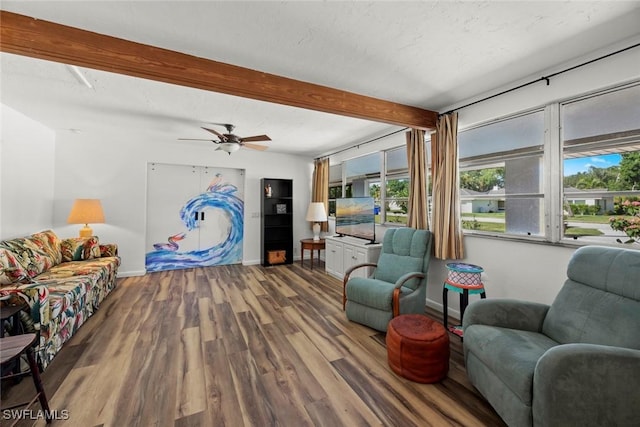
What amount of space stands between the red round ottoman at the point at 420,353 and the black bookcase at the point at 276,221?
382cm

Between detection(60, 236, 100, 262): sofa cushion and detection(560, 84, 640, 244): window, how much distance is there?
18.6ft

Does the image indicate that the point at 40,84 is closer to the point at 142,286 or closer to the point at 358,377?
the point at 142,286

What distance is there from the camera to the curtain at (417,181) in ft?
10.6

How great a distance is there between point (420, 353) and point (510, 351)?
577 millimetres

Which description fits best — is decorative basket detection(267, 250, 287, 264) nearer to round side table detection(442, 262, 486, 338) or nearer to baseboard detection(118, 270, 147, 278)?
baseboard detection(118, 270, 147, 278)

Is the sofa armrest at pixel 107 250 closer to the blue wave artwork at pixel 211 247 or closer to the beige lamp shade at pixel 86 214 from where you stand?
the beige lamp shade at pixel 86 214

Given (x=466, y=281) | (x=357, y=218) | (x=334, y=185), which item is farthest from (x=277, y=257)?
(x=466, y=281)

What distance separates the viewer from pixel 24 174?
10.5 ft

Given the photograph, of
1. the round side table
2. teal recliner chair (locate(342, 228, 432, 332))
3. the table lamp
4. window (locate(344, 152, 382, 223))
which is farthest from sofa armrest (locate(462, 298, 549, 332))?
the table lamp

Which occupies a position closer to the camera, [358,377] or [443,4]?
[443,4]

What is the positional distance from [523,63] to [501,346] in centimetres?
223

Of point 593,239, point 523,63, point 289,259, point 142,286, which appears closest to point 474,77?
point 523,63

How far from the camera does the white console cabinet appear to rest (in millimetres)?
3672

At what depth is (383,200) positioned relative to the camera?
4211 millimetres
